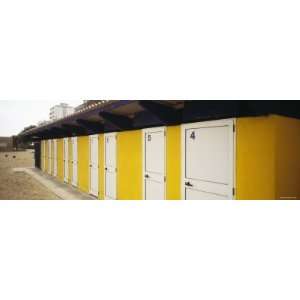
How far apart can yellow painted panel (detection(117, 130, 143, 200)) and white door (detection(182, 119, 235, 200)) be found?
1585 mm

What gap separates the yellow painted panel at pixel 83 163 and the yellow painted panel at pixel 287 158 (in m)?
6.61

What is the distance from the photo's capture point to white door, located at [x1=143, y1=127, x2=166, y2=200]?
15.9 feet

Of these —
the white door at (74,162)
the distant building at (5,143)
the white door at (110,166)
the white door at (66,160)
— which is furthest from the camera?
the white door at (66,160)

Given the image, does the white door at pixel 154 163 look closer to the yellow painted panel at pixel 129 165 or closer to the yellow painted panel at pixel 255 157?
the yellow painted panel at pixel 129 165

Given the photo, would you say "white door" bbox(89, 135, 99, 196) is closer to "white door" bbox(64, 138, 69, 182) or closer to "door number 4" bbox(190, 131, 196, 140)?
"white door" bbox(64, 138, 69, 182)

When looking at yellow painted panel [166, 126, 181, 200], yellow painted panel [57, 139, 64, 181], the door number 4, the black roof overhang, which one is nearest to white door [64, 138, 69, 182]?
yellow painted panel [57, 139, 64, 181]

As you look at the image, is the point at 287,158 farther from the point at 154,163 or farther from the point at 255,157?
the point at 154,163

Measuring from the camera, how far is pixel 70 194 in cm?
844

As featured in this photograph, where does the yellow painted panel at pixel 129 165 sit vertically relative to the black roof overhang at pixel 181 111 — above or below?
below

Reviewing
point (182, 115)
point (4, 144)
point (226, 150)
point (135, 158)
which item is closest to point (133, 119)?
point (135, 158)

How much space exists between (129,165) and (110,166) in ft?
3.71

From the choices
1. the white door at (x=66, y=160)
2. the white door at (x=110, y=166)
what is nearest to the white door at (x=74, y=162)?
the white door at (x=66, y=160)

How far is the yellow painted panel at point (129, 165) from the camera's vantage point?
18.4 feet

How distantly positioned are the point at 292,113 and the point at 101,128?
5.23m
